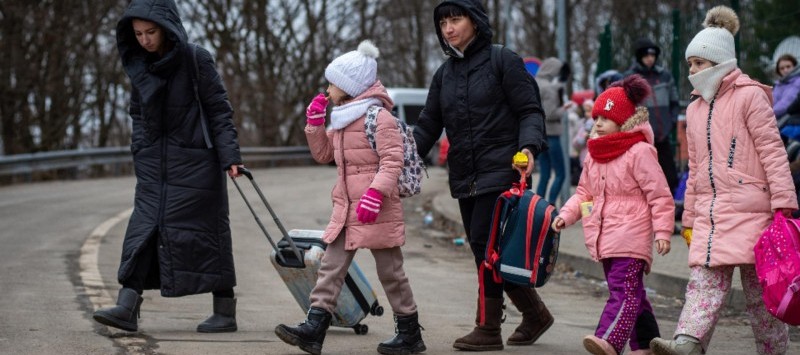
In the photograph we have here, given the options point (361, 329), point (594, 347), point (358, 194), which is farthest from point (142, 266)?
point (594, 347)

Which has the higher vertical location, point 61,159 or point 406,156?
point 406,156

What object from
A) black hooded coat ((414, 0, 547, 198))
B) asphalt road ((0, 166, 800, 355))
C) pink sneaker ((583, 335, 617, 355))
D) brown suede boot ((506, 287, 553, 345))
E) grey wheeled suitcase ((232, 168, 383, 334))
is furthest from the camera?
Answer: grey wheeled suitcase ((232, 168, 383, 334))

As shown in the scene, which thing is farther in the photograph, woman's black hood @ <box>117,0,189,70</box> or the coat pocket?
woman's black hood @ <box>117,0,189,70</box>

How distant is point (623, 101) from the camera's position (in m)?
6.46

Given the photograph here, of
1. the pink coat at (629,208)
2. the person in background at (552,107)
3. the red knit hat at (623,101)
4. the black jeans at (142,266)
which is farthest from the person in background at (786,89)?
the black jeans at (142,266)

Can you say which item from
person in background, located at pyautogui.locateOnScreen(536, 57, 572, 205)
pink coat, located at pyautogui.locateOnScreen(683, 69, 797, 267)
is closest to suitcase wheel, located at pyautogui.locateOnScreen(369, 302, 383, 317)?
pink coat, located at pyautogui.locateOnScreen(683, 69, 797, 267)

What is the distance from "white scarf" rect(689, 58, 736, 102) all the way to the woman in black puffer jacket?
80cm

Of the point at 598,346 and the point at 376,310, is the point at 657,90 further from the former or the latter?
the point at 598,346

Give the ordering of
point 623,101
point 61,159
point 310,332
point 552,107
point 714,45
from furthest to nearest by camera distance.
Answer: point 61,159 → point 552,107 → point 623,101 → point 310,332 → point 714,45

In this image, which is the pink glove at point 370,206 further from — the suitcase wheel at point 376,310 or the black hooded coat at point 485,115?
the suitcase wheel at point 376,310

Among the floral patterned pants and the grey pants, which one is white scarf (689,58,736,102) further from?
the grey pants

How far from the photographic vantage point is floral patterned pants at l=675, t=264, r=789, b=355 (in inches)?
239

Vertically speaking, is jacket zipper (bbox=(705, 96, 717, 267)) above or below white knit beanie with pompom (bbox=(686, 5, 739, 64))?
below

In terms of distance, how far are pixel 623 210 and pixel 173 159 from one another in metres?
2.39
